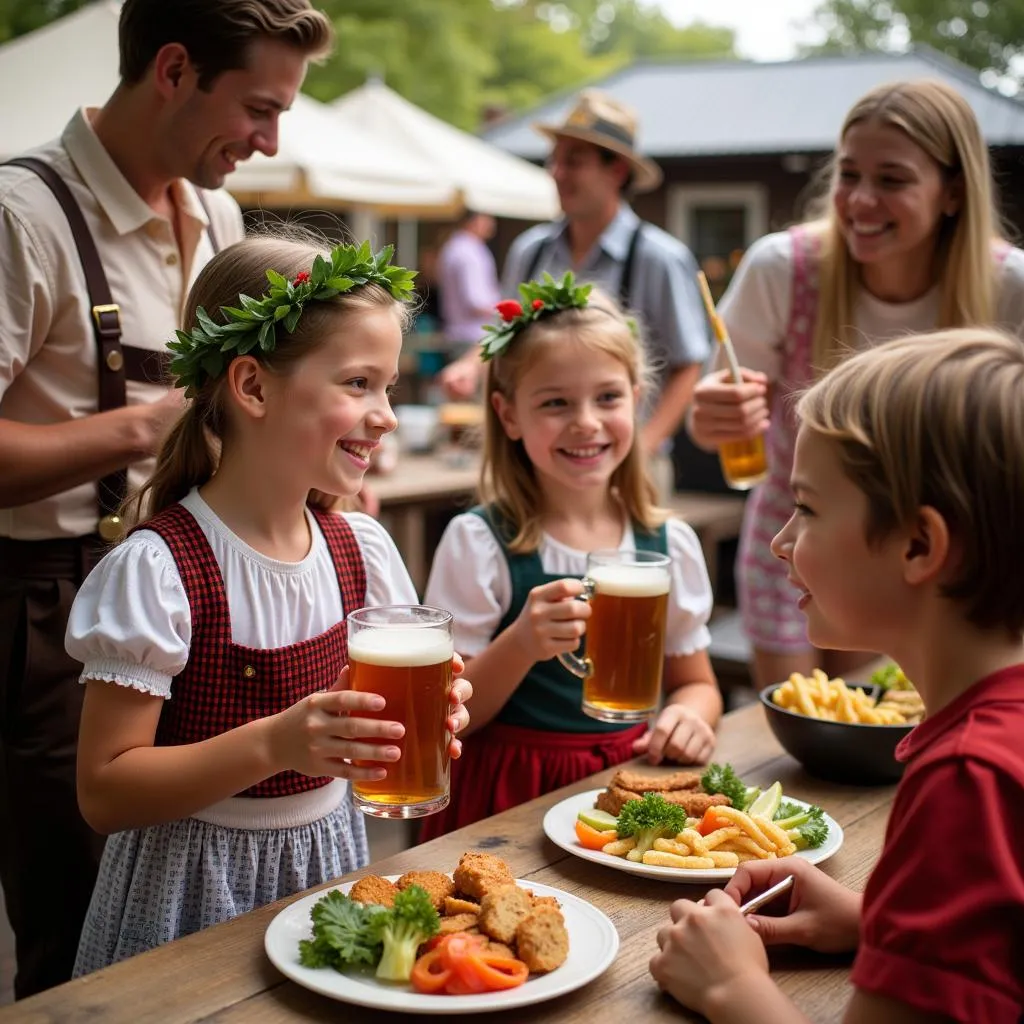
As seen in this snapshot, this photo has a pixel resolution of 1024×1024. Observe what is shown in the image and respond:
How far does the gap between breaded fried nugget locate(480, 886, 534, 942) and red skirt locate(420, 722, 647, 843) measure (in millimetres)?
1008

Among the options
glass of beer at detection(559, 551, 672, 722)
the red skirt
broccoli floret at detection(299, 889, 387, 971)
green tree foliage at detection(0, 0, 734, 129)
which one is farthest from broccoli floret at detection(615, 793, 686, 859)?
green tree foliage at detection(0, 0, 734, 129)

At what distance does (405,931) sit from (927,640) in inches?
26.1

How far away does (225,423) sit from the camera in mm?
2020

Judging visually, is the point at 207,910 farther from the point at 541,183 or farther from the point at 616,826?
the point at 541,183

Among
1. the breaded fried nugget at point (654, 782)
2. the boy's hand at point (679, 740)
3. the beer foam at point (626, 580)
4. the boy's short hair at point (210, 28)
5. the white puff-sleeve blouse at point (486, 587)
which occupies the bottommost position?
the boy's hand at point (679, 740)

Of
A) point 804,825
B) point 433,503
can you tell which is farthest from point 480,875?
point 433,503

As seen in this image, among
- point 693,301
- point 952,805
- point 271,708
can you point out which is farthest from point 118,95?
point 693,301

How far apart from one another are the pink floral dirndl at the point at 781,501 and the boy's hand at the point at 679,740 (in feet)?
3.50

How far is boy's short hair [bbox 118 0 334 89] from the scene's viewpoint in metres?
2.44

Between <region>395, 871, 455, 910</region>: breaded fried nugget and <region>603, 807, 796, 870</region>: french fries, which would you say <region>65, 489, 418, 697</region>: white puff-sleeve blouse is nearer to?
<region>395, 871, 455, 910</region>: breaded fried nugget

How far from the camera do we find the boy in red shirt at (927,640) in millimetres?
1132

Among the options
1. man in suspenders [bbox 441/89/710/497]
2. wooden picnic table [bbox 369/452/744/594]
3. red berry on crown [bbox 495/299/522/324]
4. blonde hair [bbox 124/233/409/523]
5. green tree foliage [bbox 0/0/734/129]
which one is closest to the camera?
blonde hair [bbox 124/233/409/523]

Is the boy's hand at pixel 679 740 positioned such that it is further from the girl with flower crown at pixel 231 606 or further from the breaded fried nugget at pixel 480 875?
the breaded fried nugget at pixel 480 875

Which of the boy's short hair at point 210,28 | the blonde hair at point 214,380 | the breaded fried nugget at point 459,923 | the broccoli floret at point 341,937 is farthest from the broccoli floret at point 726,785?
the boy's short hair at point 210,28
